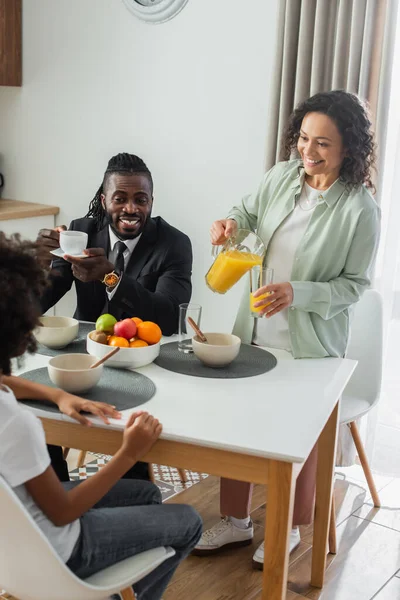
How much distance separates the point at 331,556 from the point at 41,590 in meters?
1.33

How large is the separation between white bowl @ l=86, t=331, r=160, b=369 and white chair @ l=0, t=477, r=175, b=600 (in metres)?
0.55

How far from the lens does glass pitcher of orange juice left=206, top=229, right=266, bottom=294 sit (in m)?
2.11

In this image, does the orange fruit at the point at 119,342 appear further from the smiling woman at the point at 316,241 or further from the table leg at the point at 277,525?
the table leg at the point at 277,525

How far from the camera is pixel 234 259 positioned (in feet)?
6.93

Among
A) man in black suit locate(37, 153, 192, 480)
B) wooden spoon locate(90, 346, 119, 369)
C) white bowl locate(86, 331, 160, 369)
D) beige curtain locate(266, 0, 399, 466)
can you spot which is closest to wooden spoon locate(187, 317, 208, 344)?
white bowl locate(86, 331, 160, 369)

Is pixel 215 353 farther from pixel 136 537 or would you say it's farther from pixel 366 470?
pixel 366 470

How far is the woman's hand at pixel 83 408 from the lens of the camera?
5.29 ft

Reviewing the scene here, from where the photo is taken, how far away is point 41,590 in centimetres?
138

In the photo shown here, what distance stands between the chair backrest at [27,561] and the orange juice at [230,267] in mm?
990

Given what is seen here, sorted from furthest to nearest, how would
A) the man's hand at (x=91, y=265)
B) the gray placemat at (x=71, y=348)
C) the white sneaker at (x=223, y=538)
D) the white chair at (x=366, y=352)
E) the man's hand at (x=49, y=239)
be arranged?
the white chair at (x=366, y=352)
the white sneaker at (x=223, y=538)
the man's hand at (x=49, y=239)
the man's hand at (x=91, y=265)
the gray placemat at (x=71, y=348)

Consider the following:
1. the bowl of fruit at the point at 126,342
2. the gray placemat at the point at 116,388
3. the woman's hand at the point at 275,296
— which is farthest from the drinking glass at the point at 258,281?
the gray placemat at the point at 116,388

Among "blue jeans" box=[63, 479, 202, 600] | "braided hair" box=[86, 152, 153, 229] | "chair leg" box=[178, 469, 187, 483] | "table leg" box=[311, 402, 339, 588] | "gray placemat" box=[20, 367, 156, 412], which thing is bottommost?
"chair leg" box=[178, 469, 187, 483]

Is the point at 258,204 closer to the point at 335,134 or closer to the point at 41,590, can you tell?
the point at 335,134

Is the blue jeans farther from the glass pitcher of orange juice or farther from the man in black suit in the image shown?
the man in black suit
